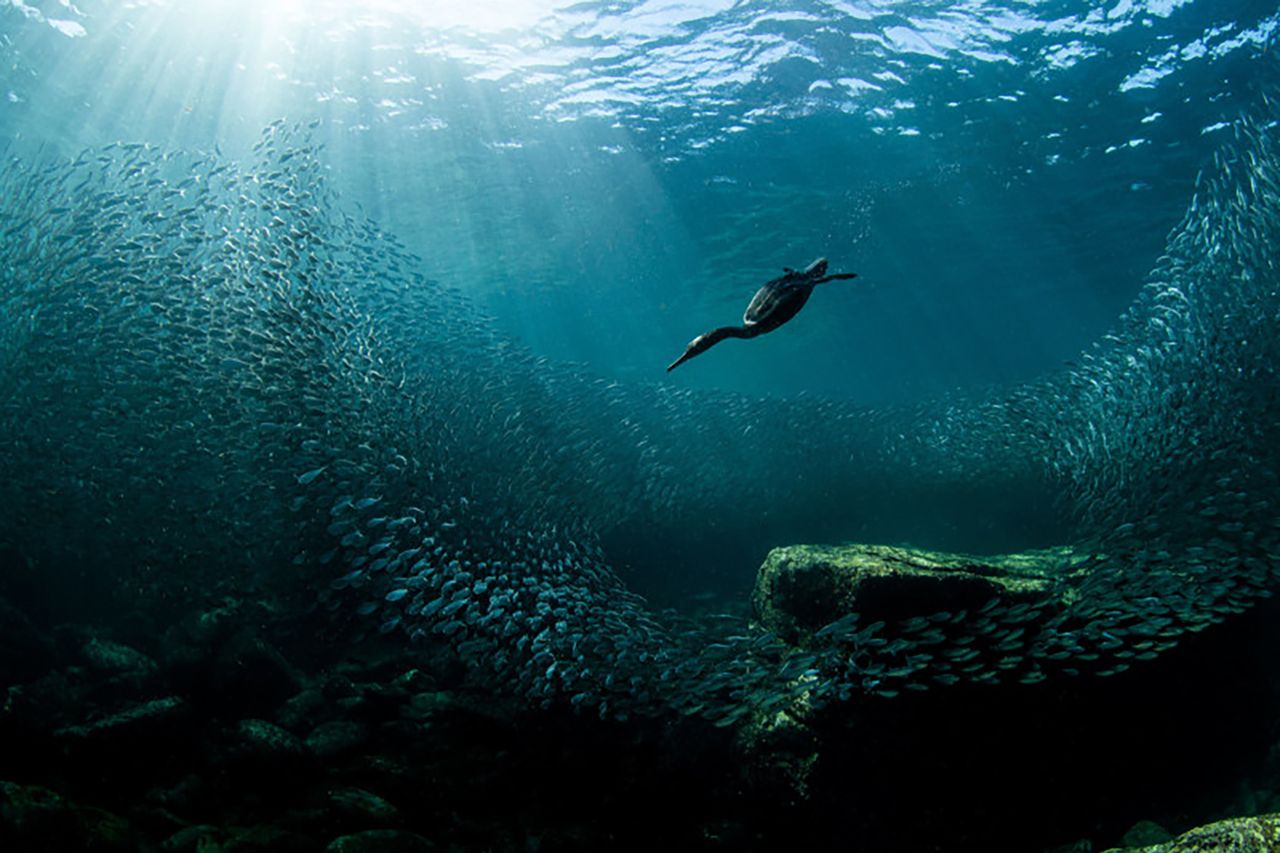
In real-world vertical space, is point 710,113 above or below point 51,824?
above

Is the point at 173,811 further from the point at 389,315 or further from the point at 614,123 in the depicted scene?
the point at 614,123

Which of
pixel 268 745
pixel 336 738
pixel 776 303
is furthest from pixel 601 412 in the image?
pixel 776 303

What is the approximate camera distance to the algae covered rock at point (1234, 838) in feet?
10.5

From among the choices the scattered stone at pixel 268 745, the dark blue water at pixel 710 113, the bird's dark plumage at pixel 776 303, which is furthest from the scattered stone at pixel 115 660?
the dark blue water at pixel 710 113

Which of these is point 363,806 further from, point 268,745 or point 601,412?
point 601,412

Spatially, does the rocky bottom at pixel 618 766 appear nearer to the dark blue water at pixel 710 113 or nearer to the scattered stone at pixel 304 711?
the scattered stone at pixel 304 711

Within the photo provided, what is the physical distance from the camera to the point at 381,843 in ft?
15.7

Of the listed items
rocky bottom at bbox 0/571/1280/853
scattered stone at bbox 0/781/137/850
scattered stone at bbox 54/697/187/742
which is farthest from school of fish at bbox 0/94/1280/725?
scattered stone at bbox 0/781/137/850

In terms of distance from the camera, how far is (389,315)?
1536 cm

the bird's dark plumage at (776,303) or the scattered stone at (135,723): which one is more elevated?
the bird's dark plumage at (776,303)

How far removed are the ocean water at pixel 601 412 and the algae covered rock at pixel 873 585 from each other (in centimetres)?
16

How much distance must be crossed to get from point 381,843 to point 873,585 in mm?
5037

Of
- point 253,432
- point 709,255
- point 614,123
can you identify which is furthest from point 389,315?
point 709,255

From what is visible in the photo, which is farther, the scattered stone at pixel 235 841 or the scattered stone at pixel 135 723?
the scattered stone at pixel 135 723
